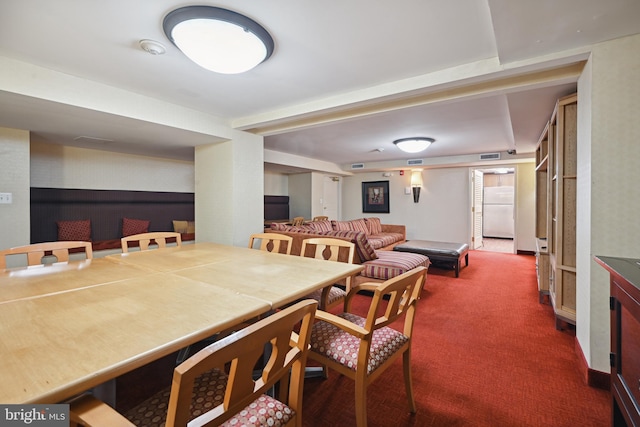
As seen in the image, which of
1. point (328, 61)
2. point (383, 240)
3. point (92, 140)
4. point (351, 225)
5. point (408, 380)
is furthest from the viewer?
point (351, 225)

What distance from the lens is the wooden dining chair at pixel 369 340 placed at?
1229 millimetres

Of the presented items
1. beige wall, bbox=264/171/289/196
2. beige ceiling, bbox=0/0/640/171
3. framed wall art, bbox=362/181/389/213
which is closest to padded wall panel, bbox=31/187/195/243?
beige ceiling, bbox=0/0/640/171

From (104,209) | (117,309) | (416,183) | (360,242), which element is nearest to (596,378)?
(360,242)

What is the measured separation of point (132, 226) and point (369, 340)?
4866mm

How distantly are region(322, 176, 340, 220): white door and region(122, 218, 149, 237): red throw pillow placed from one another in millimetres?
4303

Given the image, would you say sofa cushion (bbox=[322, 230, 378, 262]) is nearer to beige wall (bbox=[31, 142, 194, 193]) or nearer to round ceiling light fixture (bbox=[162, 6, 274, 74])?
round ceiling light fixture (bbox=[162, 6, 274, 74])

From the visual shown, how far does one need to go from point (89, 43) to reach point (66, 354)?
2065mm

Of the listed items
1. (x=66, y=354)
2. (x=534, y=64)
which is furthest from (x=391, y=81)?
(x=66, y=354)

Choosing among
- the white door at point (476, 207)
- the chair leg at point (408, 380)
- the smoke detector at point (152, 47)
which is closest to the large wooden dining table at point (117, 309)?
the chair leg at point (408, 380)

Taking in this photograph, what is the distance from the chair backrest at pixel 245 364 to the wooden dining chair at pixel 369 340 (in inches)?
13.8

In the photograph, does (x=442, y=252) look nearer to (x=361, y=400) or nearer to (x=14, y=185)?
(x=361, y=400)

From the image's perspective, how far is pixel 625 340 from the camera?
3.45 ft

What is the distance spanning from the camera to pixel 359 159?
705cm

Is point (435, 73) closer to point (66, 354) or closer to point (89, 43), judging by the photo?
point (89, 43)
